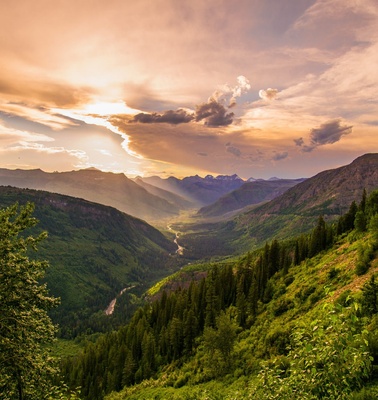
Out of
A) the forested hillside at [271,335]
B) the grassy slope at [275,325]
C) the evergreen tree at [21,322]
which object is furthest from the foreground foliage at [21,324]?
the grassy slope at [275,325]

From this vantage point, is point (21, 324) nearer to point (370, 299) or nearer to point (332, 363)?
point (332, 363)

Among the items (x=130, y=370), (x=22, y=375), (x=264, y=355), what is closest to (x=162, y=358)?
(x=130, y=370)

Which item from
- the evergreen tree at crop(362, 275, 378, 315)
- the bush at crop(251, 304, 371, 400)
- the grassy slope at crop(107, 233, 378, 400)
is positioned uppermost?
the bush at crop(251, 304, 371, 400)

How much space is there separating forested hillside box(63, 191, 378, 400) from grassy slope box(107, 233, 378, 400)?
29 centimetres

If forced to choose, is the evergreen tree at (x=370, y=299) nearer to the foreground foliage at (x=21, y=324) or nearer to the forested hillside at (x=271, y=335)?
the forested hillside at (x=271, y=335)

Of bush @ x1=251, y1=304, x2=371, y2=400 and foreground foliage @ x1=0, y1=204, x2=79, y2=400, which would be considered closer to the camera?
bush @ x1=251, y1=304, x2=371, y2=400

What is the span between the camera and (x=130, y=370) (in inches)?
3917

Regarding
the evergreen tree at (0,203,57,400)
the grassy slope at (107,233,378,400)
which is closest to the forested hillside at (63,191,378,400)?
Answer: the grassy slope at (107,233,378,400)

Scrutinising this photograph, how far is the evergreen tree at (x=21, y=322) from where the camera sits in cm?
2025

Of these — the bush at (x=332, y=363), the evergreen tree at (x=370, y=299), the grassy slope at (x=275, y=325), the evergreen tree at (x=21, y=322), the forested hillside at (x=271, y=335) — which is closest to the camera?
the bush at (x=332, y=363)

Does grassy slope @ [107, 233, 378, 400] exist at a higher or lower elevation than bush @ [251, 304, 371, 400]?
lower

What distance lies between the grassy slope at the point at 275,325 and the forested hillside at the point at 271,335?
29 cm

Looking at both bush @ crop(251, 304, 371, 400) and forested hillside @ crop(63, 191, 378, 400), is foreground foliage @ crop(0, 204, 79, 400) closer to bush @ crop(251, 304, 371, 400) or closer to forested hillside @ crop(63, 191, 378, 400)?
forested hillside @ crop(63, 191, 378, 400)

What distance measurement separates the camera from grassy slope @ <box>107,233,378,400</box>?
149 ft
